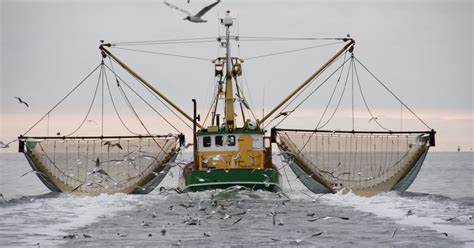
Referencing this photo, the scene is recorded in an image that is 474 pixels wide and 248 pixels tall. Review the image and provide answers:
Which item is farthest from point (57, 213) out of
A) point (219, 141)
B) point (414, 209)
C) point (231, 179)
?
point (414, 209)

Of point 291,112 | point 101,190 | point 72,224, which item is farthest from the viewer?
point 101,190

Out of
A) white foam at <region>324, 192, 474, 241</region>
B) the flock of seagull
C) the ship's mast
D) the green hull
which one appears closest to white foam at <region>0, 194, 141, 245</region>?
the flock of seagull

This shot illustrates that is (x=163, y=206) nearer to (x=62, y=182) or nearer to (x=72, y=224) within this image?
(x=72, y=224)

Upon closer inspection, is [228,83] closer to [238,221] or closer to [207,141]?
[207,141]

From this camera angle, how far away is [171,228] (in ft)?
104

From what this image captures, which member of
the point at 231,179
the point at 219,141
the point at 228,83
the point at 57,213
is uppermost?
the point at 228,83

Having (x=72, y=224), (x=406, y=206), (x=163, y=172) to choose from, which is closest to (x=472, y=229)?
(x=406, y=206)

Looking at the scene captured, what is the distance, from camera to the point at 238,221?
32.1 m

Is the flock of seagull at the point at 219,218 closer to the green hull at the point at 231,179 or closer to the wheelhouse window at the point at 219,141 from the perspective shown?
the green hull at the point at 231,179

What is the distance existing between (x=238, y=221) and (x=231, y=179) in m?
11.2

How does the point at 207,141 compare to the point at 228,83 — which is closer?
the point at 207,141

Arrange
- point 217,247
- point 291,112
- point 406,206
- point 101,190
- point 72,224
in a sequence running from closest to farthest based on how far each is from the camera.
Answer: point 217,247, point 72,224, point 406,206, point 291,112, point 101,190

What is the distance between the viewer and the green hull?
4325cm

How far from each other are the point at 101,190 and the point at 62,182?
2.43 m
